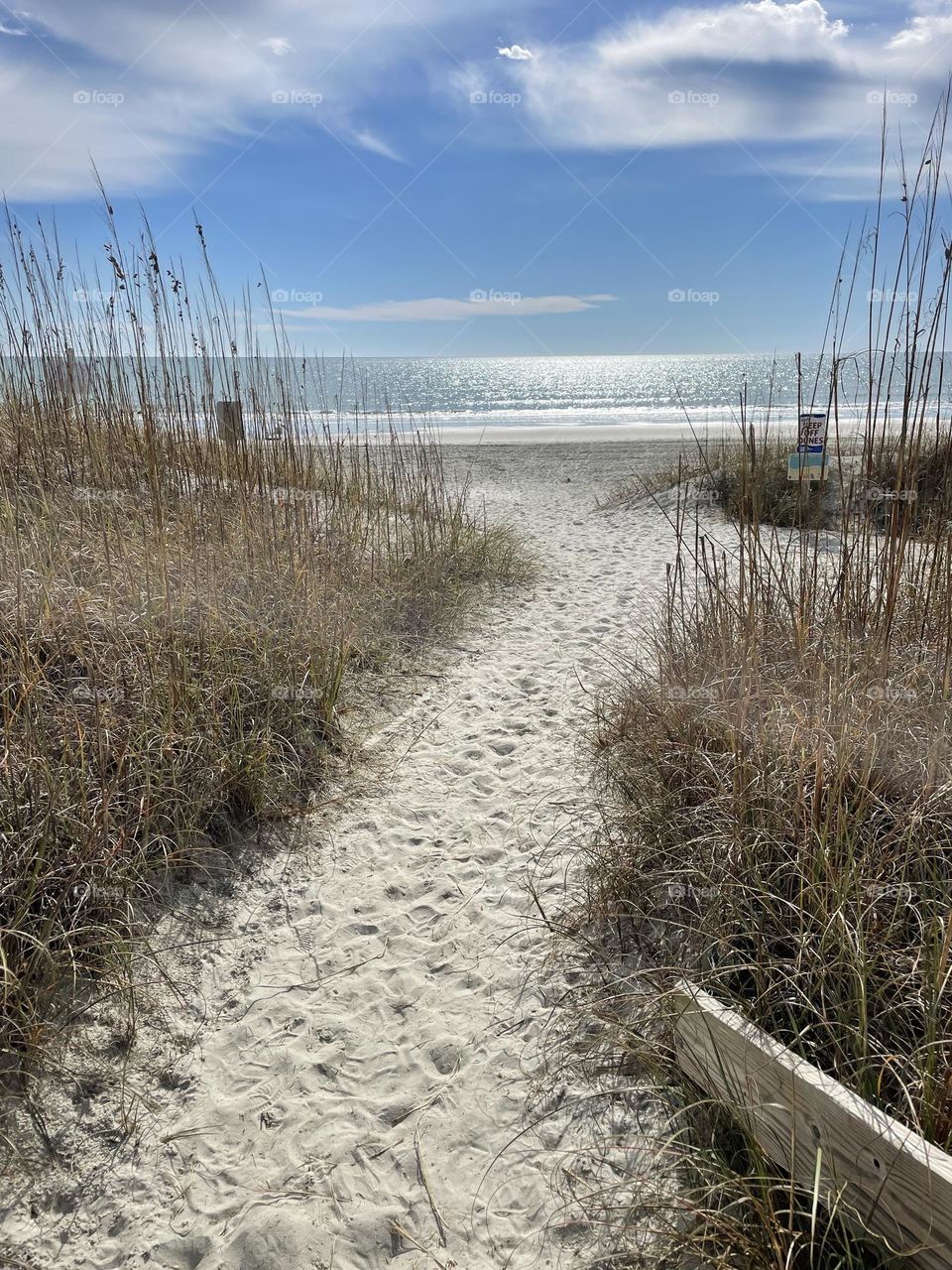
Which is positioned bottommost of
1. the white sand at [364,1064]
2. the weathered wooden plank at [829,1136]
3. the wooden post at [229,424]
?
the white sand at [364,1064]

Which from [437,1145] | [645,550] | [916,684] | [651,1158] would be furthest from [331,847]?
[645,550]

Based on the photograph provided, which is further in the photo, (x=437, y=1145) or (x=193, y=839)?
(x=193, y=839)

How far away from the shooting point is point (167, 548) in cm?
371

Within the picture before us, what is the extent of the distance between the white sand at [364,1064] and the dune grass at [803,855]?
12.9 inches

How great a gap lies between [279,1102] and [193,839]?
94 centimetres

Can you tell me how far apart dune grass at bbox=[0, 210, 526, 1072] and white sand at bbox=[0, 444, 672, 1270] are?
0.29m

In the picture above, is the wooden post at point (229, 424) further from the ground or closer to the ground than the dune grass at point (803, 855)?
further from the ground

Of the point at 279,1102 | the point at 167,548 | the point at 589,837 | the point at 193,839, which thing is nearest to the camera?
the point at 279,1102

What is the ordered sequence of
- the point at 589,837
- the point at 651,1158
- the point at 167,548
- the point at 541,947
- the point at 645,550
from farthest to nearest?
the point at 645,550
the point at 167,548
the point at 589,837
the point at 541,947
the point at 651,1158

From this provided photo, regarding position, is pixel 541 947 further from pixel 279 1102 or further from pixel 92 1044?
pixel 92 1044

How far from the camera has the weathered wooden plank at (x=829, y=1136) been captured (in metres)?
1.18

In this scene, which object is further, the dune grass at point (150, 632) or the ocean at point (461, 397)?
the ocean at point (461, 397)

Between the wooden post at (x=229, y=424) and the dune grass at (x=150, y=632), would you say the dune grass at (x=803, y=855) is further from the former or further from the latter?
the wooden post at (x=229, y=424)

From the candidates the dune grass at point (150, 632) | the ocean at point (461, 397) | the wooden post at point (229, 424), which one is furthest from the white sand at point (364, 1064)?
the wooden post at point (229, 424)
